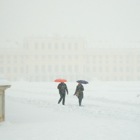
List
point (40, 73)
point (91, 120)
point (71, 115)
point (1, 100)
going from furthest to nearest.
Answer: point (40, 73) < point (71, 115) < point (91, 120) < point (1, 100)

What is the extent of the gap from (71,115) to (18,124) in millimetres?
2628

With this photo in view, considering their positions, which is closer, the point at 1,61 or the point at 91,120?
the point at 91,120

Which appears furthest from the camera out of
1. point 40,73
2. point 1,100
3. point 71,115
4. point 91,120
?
point 40,73

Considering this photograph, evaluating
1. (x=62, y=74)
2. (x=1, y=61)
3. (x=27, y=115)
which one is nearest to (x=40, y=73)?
(x=62, y=74)

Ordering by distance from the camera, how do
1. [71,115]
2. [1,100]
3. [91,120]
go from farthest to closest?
[71,115], [91,120], [1,100]

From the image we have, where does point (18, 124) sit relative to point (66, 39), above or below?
below

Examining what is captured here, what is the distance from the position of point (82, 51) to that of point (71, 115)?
2751 inches

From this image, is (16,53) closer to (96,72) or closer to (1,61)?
(1,61)

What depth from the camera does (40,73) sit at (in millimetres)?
79250

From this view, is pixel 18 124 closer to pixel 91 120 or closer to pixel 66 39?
pixel 91 120

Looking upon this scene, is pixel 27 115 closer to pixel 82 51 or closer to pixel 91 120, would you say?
pixel 91 120

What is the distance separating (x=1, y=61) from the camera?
8162 centimetres

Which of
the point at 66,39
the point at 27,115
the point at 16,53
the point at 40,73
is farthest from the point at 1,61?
the point at 27,115

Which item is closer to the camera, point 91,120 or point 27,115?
point 91,120
